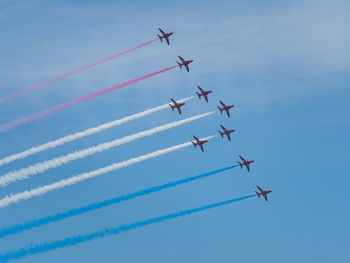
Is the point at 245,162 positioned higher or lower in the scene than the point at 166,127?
lower

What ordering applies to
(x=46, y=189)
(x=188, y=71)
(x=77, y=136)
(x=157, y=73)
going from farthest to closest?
(x=188, y=71)
(x=157, y=73)
(x=77, y=136)
(x=46, y=189)

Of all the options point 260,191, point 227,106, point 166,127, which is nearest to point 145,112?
point 166,127

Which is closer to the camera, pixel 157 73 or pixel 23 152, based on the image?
pixel 23 152

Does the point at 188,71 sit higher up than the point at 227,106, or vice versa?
the point at 188,71

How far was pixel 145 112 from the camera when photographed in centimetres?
11219

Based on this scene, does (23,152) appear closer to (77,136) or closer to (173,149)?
(77,136)

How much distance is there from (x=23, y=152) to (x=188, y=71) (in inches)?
1448

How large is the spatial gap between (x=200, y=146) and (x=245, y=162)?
39.8ft

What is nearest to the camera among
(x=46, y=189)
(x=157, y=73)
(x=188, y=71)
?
(x=46, y=189)

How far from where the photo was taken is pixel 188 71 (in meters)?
123

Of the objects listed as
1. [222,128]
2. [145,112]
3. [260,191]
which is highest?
[145,112]

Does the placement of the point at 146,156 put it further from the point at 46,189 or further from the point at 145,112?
the point at 46,189

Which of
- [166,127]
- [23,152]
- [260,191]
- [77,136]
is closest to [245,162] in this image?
[260,191]

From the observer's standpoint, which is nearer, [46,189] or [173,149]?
[46,189]
